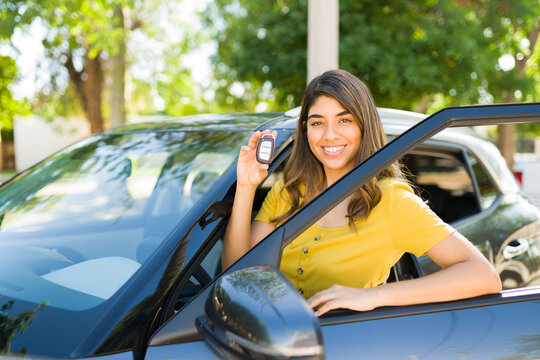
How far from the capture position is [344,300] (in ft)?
4.30

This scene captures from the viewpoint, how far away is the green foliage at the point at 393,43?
9.25 m

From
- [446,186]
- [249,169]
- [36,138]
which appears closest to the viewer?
[249,169]

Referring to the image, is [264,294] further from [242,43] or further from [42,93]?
[42,93]

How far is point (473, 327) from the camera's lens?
130cm

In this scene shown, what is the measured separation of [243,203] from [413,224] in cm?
51

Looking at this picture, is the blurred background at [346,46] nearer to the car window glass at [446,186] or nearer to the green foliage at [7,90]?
the green foliage at [7,90]

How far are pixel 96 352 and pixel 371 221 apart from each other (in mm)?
836

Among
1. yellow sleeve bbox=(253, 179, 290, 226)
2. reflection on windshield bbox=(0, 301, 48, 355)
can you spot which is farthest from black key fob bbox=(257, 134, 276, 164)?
reflection on windshield bbox=(0, 301, 48, 355)

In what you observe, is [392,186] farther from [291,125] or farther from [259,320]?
[259,320]

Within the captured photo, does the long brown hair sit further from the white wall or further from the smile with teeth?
the white wall

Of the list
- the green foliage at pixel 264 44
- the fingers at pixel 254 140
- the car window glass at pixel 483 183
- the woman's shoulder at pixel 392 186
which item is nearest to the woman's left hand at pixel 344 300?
the woman's shoulder at pixel 392 186

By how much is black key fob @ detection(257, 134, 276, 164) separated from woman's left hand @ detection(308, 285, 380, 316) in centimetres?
48

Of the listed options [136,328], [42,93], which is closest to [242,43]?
[42,93]

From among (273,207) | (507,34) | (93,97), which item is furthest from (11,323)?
(93,97)
